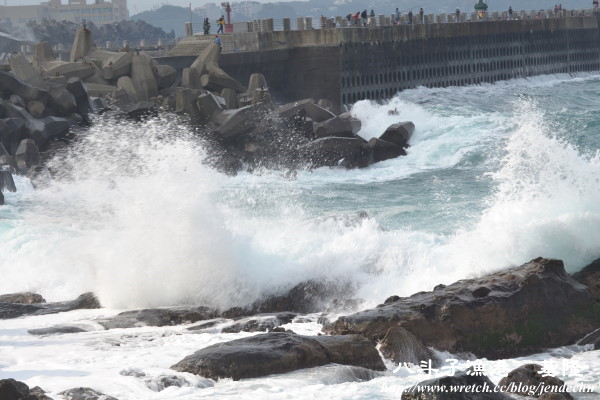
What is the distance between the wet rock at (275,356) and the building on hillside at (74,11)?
111 metres

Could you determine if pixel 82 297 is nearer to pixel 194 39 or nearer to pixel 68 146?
pixel 68 146

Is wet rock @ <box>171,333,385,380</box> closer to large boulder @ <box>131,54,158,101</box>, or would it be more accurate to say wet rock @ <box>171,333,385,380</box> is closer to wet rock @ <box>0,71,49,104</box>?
wet rock @ <box>0,71,49,104</box>

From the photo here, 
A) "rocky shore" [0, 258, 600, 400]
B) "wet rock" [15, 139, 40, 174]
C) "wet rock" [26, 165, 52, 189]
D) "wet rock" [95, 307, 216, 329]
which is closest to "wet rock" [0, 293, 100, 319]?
"wet rock" [95, 307, 216, 329]

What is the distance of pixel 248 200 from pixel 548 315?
873 centimetres

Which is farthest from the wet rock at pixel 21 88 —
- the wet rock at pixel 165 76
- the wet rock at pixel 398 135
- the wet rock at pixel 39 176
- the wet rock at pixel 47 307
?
the wet rock at pixel 47 307

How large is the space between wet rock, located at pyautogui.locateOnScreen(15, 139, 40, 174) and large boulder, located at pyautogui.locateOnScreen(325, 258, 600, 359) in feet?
37.5

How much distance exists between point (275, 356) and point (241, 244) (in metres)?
3.60

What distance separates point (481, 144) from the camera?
23875 millimetres

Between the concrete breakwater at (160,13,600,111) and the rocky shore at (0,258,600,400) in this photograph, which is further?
the concrete breakwater at (160,13,600,111)

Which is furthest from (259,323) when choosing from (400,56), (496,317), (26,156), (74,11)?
(74,11)

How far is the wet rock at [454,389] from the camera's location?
7.02 m

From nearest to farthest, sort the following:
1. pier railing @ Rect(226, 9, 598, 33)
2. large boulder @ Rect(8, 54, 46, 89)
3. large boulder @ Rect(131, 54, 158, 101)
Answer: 1. large boulder @ Rect(8, 54, 46, 89)
2. large boulder @ Rect(131, 54, 158, 101)
3. pier railing @ Rect(226, 9, 598, 33)

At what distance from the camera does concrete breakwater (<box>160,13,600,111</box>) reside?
29.1 meters

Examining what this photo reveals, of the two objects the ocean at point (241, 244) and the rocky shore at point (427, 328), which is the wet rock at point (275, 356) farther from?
the ocean at point (241, 244)
